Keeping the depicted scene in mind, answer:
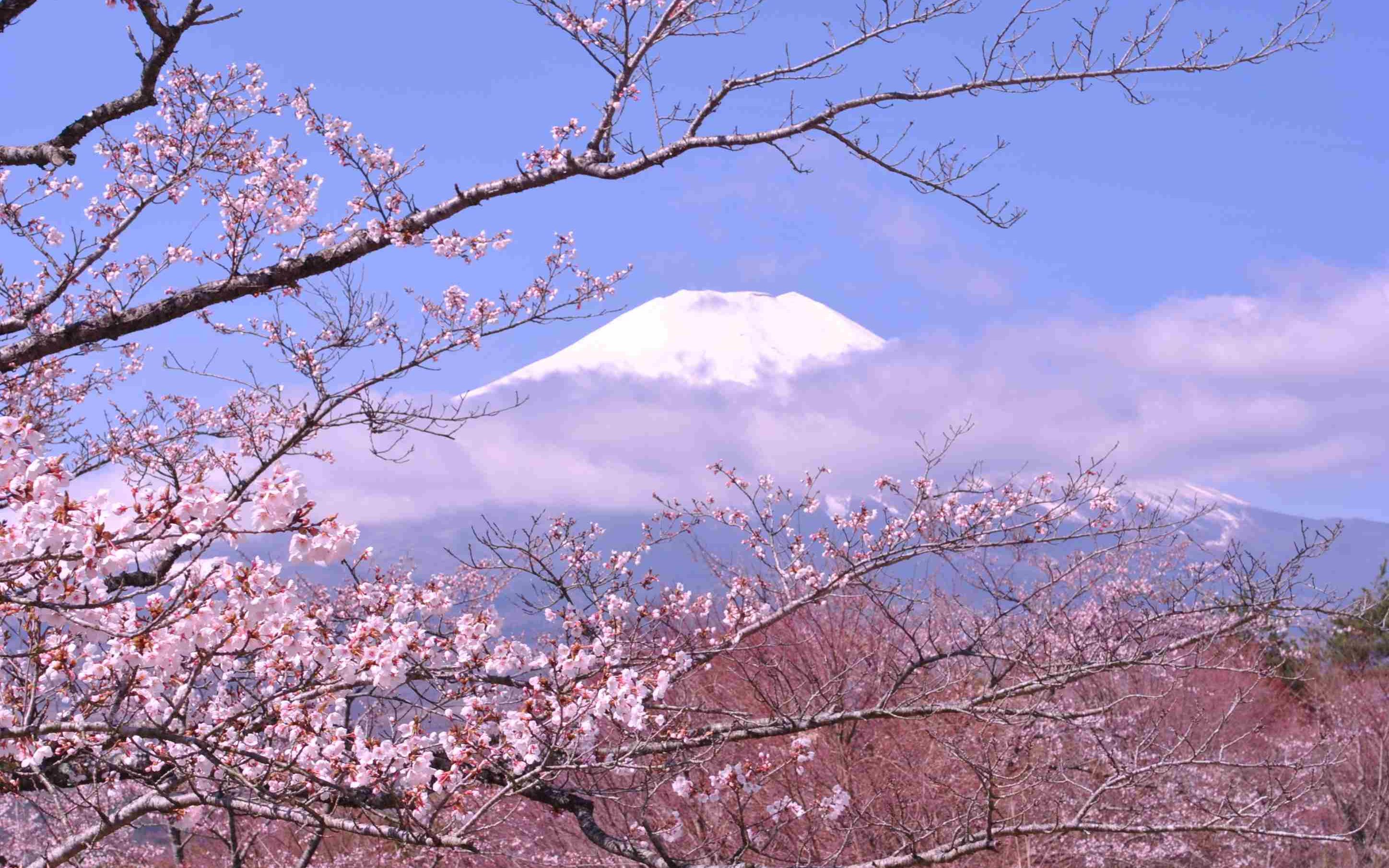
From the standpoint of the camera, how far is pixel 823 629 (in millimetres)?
10133

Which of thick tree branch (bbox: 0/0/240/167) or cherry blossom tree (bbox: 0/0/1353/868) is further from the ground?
thick tree branch (bbox: 0/0/240/167)

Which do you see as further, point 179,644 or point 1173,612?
point 1173,612

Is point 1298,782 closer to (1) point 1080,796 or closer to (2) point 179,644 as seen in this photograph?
(1) point 1080,796

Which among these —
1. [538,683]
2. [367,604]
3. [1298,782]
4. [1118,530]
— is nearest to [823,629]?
[1118,530]

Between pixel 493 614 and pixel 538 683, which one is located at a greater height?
pixel 493 614

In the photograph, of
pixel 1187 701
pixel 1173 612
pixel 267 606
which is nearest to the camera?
pixel 267 606

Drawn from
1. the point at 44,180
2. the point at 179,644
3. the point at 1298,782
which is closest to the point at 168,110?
the point at 44,180

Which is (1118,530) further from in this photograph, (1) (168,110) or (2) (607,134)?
(1) (168,110)

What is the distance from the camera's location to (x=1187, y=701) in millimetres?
16266

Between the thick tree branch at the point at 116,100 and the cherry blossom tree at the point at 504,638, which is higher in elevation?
the thick tree branch at the point at 116,100

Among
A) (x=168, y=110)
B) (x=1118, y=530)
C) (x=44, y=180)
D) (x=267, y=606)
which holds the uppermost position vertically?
(x=168, y=110)

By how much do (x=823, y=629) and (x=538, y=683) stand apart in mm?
5849

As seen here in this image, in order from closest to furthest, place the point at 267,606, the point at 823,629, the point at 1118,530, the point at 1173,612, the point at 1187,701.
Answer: the point at 267,606
the point at 1173,612
the point at 1118,530
the point at 823,629
the point at 1187,701

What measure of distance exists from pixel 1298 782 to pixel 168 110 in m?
16.0
